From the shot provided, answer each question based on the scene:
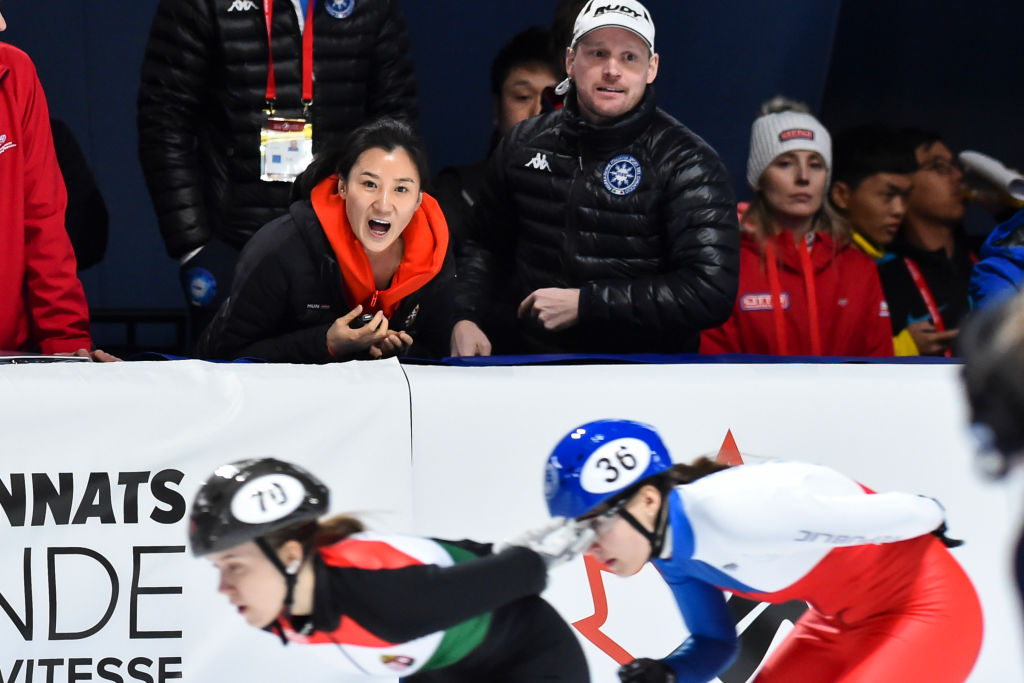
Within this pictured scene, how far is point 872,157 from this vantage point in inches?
173

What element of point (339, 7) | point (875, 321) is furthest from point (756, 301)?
point (339, 7)

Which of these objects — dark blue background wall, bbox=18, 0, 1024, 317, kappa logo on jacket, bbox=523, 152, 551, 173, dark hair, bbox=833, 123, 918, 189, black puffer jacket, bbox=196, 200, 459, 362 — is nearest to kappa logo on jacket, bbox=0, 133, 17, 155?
black puffer jacket, bbox=196, 200, 459, 362

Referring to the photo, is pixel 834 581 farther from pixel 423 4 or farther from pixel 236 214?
pixel 423 4

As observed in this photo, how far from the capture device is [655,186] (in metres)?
3.26

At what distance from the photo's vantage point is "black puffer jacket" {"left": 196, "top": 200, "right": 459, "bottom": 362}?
9.93ft

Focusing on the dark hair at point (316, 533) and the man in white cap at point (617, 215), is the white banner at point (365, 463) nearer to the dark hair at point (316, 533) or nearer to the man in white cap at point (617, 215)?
the dark hair at point (316, 533)

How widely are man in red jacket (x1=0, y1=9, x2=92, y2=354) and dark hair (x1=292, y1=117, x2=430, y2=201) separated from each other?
584 mm

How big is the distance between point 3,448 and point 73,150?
1.54m

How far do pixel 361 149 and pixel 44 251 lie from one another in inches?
30.3

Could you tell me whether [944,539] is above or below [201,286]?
below

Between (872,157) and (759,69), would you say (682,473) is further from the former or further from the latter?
(759,69)

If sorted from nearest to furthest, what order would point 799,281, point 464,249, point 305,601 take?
point 305,601 → point 464,249 → point 799,281

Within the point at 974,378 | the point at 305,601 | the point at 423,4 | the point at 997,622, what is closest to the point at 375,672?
the point at 305,601

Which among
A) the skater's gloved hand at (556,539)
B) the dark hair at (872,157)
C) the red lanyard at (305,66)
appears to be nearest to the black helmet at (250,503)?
the skater's gloved hand at (556,539)
